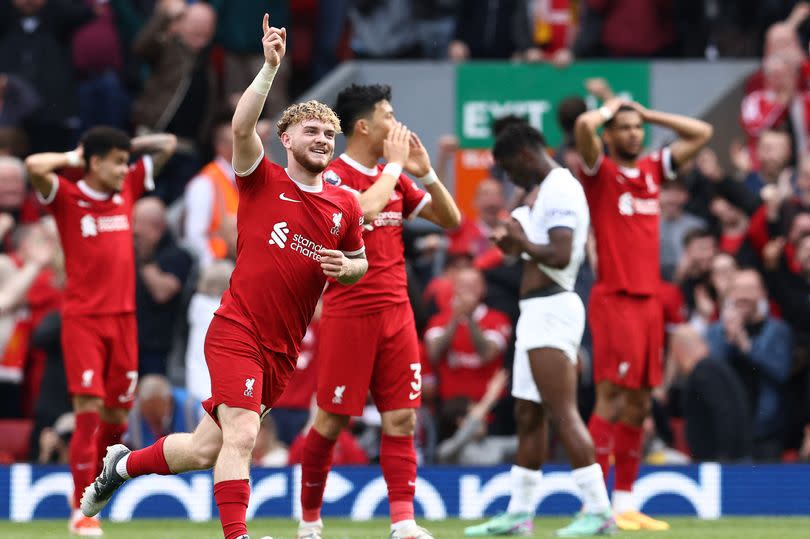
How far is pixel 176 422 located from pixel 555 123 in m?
4.63

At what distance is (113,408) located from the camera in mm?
11336

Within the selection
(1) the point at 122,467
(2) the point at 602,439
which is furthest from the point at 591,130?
(1) the point at 122,467

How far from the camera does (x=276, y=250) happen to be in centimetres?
828

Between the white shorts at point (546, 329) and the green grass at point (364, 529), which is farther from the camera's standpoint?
the green grass at point (364, 529)

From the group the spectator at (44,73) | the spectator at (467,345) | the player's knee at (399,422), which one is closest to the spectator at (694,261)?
the spectator at (467,345)

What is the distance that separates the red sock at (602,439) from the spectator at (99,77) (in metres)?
6.80

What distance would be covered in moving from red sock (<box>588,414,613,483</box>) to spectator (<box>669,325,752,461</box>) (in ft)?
6.06

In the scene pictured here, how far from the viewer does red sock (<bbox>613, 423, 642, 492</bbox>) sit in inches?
440

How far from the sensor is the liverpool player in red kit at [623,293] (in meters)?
11.1

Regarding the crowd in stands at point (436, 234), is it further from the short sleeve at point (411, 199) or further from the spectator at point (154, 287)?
the short sleeve at point (411, 199)

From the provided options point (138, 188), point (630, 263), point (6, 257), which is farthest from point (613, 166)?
point (6, 257)

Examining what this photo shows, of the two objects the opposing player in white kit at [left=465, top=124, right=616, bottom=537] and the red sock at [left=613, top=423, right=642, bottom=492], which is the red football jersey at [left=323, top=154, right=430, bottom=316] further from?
the red sock at [left=613, top=423, right=642, bottom=492]

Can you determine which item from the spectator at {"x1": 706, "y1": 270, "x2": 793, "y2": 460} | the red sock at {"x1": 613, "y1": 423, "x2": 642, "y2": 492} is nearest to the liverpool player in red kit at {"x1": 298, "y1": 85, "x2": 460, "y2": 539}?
the red sock at {"x1": 613, "y1": 423, "x2": 642, "y2": 492}

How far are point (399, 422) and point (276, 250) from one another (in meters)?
1.63
